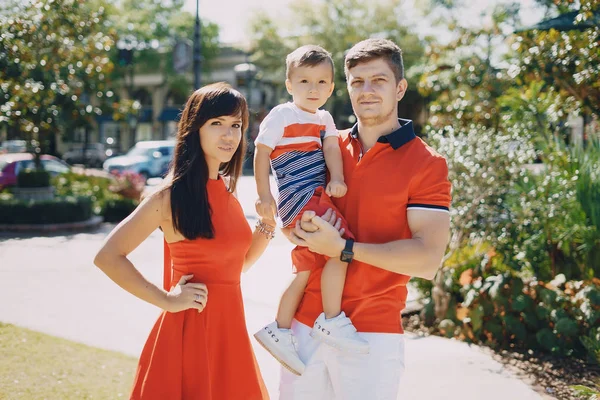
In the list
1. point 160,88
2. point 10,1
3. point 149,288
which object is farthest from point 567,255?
point 160,88

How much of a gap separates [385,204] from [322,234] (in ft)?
0.99

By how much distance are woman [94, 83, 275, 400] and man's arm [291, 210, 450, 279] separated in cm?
50

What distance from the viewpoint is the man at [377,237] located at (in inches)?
102

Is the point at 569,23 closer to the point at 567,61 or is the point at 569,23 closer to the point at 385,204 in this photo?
the point at 567,61

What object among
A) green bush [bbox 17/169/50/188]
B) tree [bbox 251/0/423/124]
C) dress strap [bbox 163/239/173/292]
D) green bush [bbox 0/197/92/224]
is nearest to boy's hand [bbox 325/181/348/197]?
dress strap [bbox 163/239/173/292]

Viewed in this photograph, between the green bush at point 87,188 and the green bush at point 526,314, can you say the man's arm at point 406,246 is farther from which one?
the green bush at point 87,188

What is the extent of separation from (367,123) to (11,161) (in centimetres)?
2141

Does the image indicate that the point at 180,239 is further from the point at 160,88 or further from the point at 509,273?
the point at 160,88

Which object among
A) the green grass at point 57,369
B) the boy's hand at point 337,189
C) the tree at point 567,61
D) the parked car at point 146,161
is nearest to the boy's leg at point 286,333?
the boy's hand at point 337,189

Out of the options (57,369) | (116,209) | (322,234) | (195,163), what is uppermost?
(195,163)

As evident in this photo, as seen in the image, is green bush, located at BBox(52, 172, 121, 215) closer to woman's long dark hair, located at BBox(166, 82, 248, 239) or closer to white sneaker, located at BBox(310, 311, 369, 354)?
woman's long dark hair, located at BBox(166, 82, 248, 239)

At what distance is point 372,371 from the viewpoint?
2666 millimetres

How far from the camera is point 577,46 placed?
297 inches

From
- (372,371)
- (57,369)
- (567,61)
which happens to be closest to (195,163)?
(372,371)
